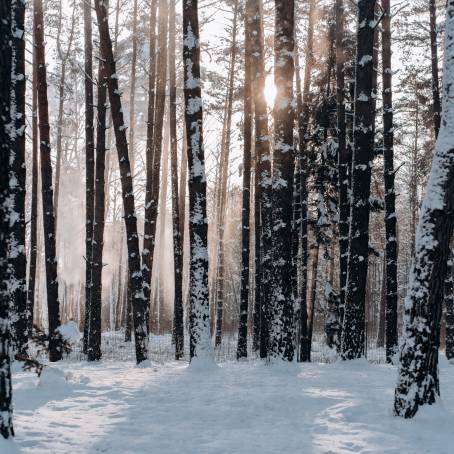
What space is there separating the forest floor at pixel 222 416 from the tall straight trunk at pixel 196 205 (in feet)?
4.02

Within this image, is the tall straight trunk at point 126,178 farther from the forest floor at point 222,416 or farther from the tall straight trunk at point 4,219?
the tall straight trunk at point 4,219

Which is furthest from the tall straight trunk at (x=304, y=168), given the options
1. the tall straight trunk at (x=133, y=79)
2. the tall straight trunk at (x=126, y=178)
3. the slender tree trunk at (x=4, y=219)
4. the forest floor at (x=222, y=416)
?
the slender tree trunk at (x=4, y=219)

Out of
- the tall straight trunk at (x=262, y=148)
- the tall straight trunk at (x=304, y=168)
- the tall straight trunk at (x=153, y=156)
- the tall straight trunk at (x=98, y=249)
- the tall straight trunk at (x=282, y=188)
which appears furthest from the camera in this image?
the tall straight trunk at (x=153, y=156)

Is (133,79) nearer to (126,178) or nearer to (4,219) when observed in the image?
(126,178)

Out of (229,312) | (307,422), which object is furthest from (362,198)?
(229,312)

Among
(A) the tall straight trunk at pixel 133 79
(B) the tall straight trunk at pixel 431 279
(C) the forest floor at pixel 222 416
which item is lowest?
(C) the forest floor at pixel 222 416

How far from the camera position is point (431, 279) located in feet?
17.7

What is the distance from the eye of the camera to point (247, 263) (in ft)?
49.5

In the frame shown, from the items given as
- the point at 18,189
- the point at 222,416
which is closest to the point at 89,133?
the point at 18,189

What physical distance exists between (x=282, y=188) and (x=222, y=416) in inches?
202

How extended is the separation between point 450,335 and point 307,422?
11750 mm

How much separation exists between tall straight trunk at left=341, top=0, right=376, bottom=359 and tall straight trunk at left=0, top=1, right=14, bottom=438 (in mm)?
7381

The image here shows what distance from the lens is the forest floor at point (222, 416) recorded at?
4.55 meters

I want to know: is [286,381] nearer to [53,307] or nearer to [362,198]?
[362,198]
